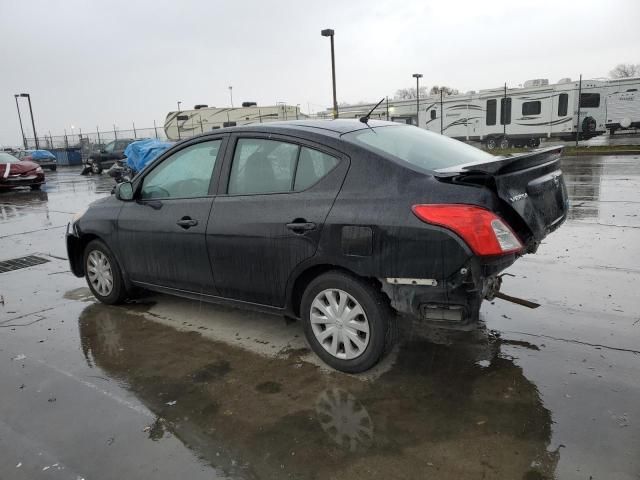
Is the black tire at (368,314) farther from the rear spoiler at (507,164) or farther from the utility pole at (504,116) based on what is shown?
the utility pole at (504,116)

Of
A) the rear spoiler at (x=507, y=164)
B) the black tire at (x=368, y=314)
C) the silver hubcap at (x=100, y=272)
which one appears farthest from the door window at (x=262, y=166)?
the silver hubcap at (x=100, y=272)

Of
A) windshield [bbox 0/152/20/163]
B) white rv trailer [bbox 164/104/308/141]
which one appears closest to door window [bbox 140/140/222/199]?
windshield [bbox 0/152/20/163]

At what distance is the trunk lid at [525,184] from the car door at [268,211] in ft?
2.73

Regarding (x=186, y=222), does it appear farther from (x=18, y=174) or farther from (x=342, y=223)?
(x=18, y=174)

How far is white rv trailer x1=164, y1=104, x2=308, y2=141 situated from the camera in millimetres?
35562

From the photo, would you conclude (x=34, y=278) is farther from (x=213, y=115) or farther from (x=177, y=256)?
(x=213, y=115)

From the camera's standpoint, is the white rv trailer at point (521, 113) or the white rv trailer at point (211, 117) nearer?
the white rv trailer at point (521, 113)

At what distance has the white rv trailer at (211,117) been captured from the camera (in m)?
35.6

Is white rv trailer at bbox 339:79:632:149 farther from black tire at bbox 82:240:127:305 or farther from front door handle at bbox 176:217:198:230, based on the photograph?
front door handle at bbox 176:217:198:230

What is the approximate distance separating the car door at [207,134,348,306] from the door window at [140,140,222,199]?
0.21m

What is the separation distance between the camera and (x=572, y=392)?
3.15 meters

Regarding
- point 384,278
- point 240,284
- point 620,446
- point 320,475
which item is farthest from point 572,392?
point 240,284

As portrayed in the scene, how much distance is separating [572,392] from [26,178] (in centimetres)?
1796

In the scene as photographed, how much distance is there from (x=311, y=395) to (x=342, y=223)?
1.11m
